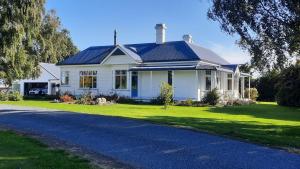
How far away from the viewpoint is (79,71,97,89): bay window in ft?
147

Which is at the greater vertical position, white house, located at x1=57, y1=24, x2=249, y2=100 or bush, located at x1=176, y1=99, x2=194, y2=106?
white house, located at x1=57, y1=24, x2=249, y2=100

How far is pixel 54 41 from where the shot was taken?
250 feet

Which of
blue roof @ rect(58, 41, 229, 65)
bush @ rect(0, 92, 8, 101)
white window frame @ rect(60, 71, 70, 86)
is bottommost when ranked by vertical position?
bush @ rect(0, 92, 8, 101)

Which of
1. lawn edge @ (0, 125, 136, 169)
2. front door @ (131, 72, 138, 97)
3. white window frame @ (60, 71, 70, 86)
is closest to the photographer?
lawn edge @ (0, 125, 136, 169)

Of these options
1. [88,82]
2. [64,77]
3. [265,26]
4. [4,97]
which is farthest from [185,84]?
A: [265,26]

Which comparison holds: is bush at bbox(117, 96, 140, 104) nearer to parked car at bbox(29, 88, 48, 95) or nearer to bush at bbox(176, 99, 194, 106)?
bush at bbox(176, 99, 194, 106)

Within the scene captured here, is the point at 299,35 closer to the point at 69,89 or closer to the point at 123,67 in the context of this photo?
the point at 123,67

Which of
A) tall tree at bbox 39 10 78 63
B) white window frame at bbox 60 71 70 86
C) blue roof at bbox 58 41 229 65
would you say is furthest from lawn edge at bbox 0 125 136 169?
tall tree at bbox 39 10 78 63

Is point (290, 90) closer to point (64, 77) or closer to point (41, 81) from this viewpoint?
point (64, 77)

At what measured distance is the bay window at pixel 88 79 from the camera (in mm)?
44938

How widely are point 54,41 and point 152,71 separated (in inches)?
1554

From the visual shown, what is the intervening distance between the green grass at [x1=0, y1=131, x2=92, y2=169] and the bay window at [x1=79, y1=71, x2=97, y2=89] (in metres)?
31.7

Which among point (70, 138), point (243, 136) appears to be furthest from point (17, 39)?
point (243, 136)

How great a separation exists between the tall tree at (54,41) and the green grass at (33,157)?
41.9 metres
